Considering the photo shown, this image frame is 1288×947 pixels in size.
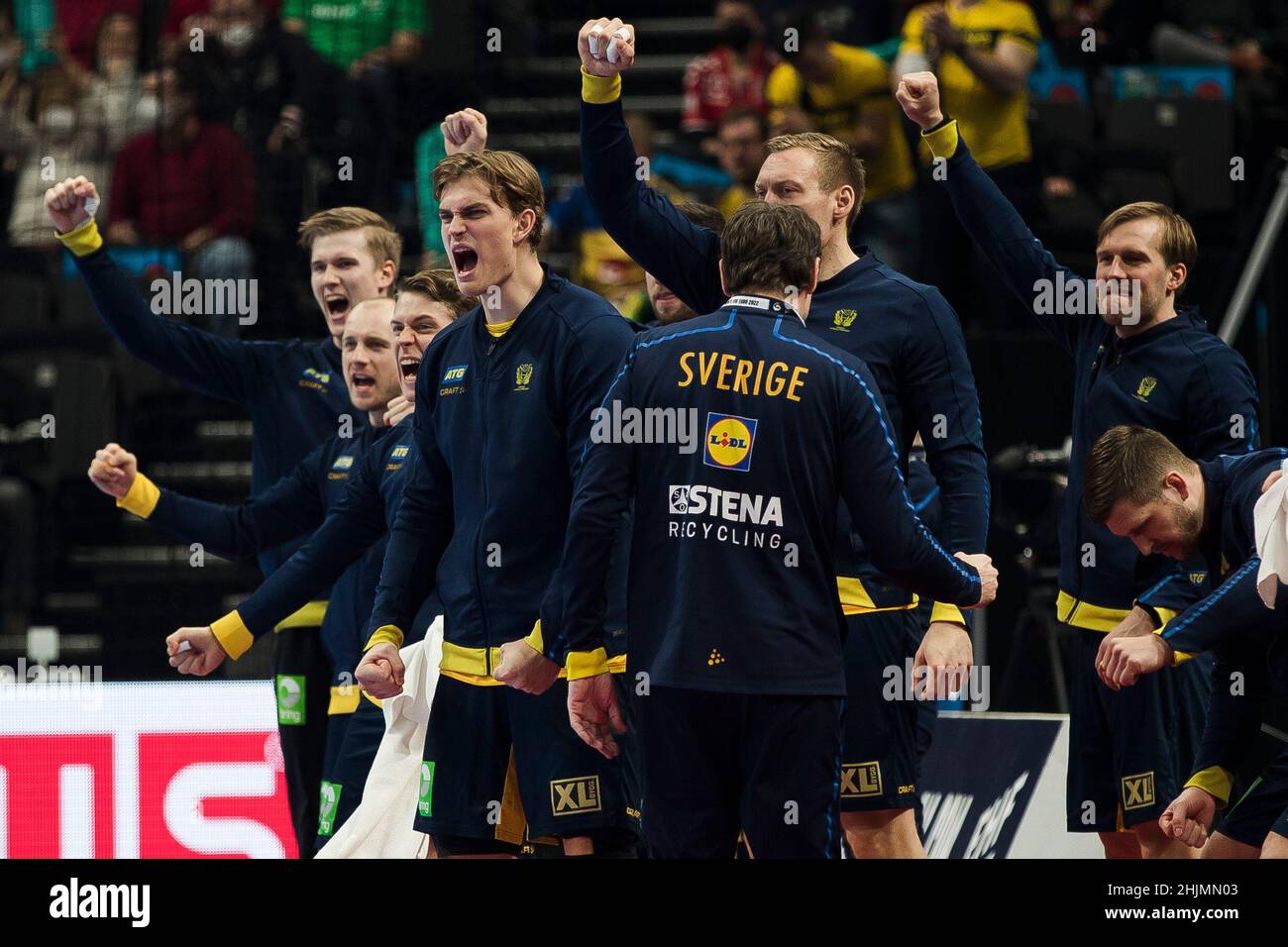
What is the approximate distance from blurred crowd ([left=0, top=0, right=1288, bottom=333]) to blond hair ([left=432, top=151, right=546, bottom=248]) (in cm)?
348

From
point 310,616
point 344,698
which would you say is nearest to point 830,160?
point 344,698

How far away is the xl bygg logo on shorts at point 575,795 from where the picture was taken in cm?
453

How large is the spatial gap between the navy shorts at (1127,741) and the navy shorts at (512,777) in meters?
1.41

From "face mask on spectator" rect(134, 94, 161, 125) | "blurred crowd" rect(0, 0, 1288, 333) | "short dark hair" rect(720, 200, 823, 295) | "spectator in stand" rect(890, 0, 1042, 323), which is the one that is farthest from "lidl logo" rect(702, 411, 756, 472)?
"face mask on spectator" rect(134, 94, 161, 125)

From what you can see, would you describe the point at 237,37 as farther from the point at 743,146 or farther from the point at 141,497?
the point at 141,497

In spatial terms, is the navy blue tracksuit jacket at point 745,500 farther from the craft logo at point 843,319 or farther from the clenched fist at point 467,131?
the clenched fist at point 467,131

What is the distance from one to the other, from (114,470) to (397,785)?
1.48m

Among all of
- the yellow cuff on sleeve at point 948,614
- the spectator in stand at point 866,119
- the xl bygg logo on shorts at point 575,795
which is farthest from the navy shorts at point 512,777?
the spectator in stand at point 866,119

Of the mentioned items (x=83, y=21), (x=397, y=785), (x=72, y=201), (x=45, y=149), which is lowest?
(x=397, y=785)

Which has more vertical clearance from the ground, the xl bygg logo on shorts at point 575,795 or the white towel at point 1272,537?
the white towel at point 1272,537

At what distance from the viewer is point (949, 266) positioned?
8.45 m

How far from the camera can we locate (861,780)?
4.98 metres

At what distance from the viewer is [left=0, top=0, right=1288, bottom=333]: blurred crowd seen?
29.1ft

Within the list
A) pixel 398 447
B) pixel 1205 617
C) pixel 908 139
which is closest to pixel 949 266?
pixel 908 139
